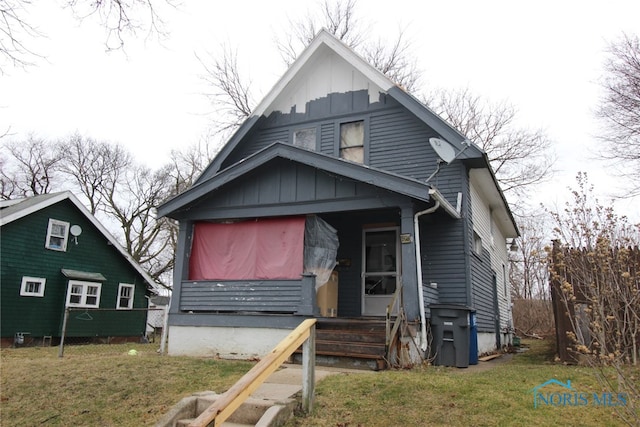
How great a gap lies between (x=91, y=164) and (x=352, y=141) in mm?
27731

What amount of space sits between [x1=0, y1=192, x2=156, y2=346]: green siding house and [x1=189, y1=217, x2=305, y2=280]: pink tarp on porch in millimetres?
7400

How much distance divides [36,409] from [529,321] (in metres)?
22.1

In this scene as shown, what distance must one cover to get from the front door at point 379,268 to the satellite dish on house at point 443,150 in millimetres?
1986

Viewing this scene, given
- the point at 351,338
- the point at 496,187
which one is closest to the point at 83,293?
the point at 351,338

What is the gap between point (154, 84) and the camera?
8.34 meters

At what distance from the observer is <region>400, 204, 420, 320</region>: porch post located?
8.13 meters

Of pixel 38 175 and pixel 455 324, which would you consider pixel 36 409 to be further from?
pixel 38 175

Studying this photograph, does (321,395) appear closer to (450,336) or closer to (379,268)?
(450,336)

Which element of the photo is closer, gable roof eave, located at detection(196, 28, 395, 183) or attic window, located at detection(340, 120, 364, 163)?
gable roof eave, located at detection(196, 28, 395, 183)

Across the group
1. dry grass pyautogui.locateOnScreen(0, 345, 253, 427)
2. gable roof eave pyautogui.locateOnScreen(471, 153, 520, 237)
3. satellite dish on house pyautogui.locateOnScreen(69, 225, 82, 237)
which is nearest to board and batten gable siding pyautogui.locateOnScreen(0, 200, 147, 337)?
satellite dish on house pyautogui.locateOnScreen(69, 225, 82, 237)

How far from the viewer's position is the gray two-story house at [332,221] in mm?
8703

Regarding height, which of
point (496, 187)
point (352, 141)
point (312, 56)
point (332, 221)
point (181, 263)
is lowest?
point (181, 263)

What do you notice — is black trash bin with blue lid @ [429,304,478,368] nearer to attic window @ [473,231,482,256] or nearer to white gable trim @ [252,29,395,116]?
attic window @ [473,231,482,256]

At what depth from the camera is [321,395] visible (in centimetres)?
538
